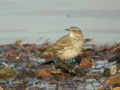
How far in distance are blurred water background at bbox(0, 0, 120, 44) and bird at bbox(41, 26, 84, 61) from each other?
1143 mm

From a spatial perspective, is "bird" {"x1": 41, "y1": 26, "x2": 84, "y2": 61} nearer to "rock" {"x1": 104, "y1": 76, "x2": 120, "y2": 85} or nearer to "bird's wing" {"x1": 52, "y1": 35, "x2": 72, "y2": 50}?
"bird's wing" {"x1": 52, "y1": 35, "x2": 72, "y2": 50}

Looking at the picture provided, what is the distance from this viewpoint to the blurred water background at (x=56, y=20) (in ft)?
36.7

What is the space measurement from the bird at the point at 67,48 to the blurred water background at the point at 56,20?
45.0 inches

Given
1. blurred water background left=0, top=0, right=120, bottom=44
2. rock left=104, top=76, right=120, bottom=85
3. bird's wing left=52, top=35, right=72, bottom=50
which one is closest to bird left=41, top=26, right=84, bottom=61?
bird's wing left=52, top=35, right=72, bottom=50

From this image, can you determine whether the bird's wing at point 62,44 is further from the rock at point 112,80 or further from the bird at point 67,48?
the rock at point 112,80

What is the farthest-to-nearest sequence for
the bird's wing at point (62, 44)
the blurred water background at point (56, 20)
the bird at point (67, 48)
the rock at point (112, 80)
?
the blurred water background at point (56, 20) → the bird's wing at point (62, 44) → the bird at point (67, 48) → the rock at point (112, 80)

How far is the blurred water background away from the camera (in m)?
11.2

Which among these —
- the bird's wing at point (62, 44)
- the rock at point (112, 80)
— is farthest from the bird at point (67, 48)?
the rock at point (112, 80)

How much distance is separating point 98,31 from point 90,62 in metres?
4.14

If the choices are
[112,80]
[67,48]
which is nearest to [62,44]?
[67,48]

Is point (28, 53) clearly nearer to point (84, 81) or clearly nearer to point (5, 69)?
point (5, 69)

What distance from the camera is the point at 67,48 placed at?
8.90 metres

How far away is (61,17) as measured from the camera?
46.3 feet

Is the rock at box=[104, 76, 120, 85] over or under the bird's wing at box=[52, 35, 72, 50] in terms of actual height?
under
